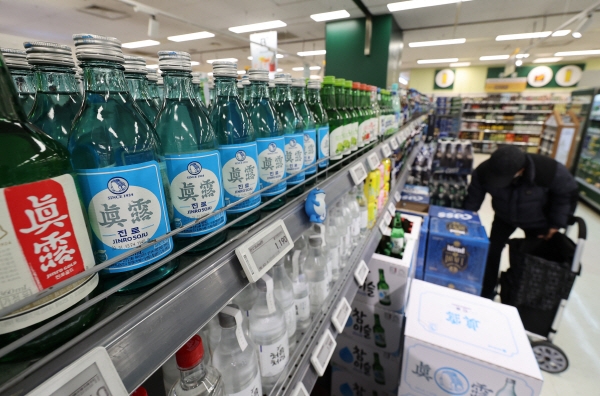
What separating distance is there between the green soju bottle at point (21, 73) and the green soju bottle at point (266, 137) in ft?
1.33

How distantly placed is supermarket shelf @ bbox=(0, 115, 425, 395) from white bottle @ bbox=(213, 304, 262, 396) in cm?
11

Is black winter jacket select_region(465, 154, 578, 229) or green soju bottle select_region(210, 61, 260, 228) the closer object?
→ green soju bottle select_region(210, 61, 260, 228)

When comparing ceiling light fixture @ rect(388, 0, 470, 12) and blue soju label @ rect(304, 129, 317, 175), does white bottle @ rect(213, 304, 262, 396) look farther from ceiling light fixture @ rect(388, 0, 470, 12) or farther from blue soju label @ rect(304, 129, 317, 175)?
ceiling light fixture @ rect(388, 0, 470, 12)

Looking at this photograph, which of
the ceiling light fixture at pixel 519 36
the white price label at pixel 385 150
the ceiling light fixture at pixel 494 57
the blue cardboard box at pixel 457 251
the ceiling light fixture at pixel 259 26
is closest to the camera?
the white price label at pixel 385 150

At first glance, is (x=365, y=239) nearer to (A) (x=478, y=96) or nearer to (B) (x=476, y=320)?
(B) (x=476, y=320)

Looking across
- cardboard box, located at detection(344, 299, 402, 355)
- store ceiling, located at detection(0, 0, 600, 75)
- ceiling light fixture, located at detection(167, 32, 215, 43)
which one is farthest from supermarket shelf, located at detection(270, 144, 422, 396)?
ceiling light fixture, located at detection(167, 32, 215, 43)

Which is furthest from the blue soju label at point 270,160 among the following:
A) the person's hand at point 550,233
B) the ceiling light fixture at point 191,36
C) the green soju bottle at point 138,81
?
the ceiling light fixture at point 191,36

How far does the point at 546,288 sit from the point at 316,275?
1902 millimetres

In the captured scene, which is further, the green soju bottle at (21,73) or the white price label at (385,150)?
the white price label at (385,150)

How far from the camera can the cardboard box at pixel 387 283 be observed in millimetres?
1576

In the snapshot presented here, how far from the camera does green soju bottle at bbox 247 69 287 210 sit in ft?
2.21

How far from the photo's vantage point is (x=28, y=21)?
5727 mm

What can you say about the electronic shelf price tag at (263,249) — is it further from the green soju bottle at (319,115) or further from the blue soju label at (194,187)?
the green soju bottle at (319,115)

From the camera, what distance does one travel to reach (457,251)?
2.29 metres
